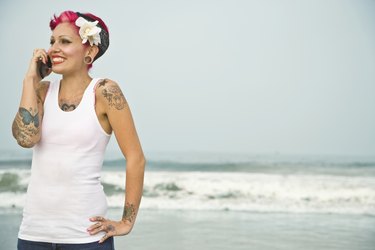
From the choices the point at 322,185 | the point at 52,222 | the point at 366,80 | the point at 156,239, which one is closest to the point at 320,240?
the point at 156,239

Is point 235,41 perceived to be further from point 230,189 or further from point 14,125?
point 14,125

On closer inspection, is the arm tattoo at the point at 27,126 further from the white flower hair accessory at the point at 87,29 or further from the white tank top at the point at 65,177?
the white flower hair accessory at the point at 87,29

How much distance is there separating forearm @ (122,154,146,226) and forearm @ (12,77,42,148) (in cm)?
25

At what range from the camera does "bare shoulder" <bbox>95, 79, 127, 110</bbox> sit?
1515mm

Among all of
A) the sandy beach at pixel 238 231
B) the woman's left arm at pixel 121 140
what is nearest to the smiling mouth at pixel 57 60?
the woman's left arm at pixel 121 140

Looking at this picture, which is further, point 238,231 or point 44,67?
point 238,231

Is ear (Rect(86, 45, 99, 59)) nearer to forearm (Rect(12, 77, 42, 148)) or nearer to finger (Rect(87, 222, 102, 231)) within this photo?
forearm (Rect(12, 77, 42, 148))

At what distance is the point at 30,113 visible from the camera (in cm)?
147

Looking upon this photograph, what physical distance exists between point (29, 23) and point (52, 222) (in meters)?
10.3

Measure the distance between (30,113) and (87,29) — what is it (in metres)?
0.27

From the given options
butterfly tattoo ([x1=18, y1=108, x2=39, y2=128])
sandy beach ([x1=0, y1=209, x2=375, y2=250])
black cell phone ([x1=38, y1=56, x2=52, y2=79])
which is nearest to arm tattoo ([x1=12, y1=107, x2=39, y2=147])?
butterfly tattoo ([x1=18, y1=108, x2=39, y2=128])

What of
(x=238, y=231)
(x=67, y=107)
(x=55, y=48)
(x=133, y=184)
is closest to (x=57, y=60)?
(x=55, y=48)

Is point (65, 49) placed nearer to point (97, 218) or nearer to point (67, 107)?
point (67, 107)

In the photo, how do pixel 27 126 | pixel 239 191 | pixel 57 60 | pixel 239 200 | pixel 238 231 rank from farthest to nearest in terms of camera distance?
pixel 239 191 < pixel 239 200 < pixel 238 231 < pixel 57 60 < pixel 27 126
